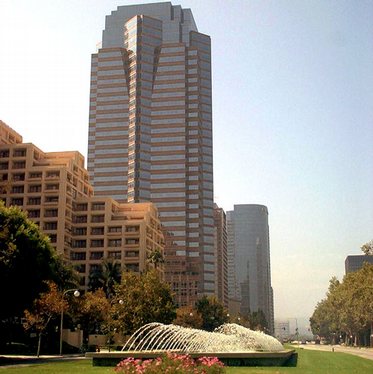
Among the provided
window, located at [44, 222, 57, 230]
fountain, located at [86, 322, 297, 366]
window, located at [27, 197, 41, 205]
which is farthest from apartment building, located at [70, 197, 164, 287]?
fountain, located at [86, 322, 297, 366]

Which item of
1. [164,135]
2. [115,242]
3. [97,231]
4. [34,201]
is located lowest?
[115,242]

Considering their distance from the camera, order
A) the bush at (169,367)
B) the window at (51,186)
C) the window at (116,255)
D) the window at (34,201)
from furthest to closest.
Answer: the window at (116,255) → the window at (34,201) → the window at (51,186) → the bush at (169,367)

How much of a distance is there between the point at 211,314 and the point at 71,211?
118 ft

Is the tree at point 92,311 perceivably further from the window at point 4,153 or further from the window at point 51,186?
the window at point 4,153

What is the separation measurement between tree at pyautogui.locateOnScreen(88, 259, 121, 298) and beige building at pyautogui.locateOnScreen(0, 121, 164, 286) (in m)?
12.3

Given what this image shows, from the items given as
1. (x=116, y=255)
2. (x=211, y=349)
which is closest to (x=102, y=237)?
(x=116, y=255)

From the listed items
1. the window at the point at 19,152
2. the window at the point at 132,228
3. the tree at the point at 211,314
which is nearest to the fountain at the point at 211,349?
the tree at the point at 211,314

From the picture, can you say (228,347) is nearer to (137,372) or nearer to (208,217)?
(137,372)

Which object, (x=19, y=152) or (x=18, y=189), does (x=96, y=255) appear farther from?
(x=19, y=152)

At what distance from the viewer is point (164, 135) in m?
Answer: 172

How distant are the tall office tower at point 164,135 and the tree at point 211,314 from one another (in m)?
49.3

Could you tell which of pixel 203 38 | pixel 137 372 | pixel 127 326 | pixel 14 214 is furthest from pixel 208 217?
pixel 137 372

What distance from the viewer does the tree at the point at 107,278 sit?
323 ft

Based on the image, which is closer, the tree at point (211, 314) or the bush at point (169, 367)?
the bush at point (169, 367)
